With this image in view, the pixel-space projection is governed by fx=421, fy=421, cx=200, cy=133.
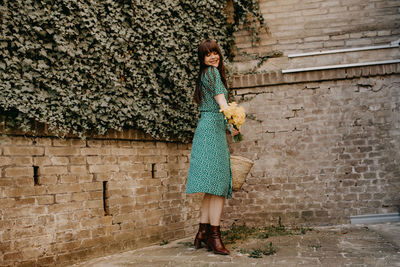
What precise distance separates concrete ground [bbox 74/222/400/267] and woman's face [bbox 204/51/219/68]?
2.22m

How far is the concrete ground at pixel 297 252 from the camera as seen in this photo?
4.39 meters

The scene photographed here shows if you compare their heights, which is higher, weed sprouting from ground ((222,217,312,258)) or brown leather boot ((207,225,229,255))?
brown leather boot ((207,225,229,255))

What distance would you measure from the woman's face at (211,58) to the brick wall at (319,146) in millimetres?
2139

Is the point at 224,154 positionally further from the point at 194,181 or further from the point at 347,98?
the point at 347,98

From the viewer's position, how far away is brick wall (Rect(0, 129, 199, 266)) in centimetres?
424

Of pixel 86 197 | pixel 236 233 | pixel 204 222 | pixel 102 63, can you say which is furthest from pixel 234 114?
pixel 236 233

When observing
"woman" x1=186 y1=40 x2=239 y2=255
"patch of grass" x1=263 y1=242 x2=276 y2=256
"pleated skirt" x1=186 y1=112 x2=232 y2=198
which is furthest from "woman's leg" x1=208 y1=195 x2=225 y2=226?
"patch of grass" x1=263 y1=242 x2=276 y2=256

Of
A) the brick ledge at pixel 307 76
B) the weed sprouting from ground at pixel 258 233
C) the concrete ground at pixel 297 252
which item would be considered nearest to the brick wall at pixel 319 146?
the brick ledge at pixel 307 76

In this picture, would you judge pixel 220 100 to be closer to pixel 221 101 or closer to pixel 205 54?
pixel 221 101

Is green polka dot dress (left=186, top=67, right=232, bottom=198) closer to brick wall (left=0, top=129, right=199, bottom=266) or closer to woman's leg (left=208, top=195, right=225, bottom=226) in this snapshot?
woman's leg (left=208, top=195, right=225, bottom=226)

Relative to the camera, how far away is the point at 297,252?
4824 millimetres

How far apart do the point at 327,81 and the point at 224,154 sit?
2813 millimetres

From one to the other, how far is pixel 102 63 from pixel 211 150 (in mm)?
1660

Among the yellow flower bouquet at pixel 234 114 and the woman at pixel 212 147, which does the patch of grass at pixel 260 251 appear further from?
the yellow flower bouquet at pixel 234 114
